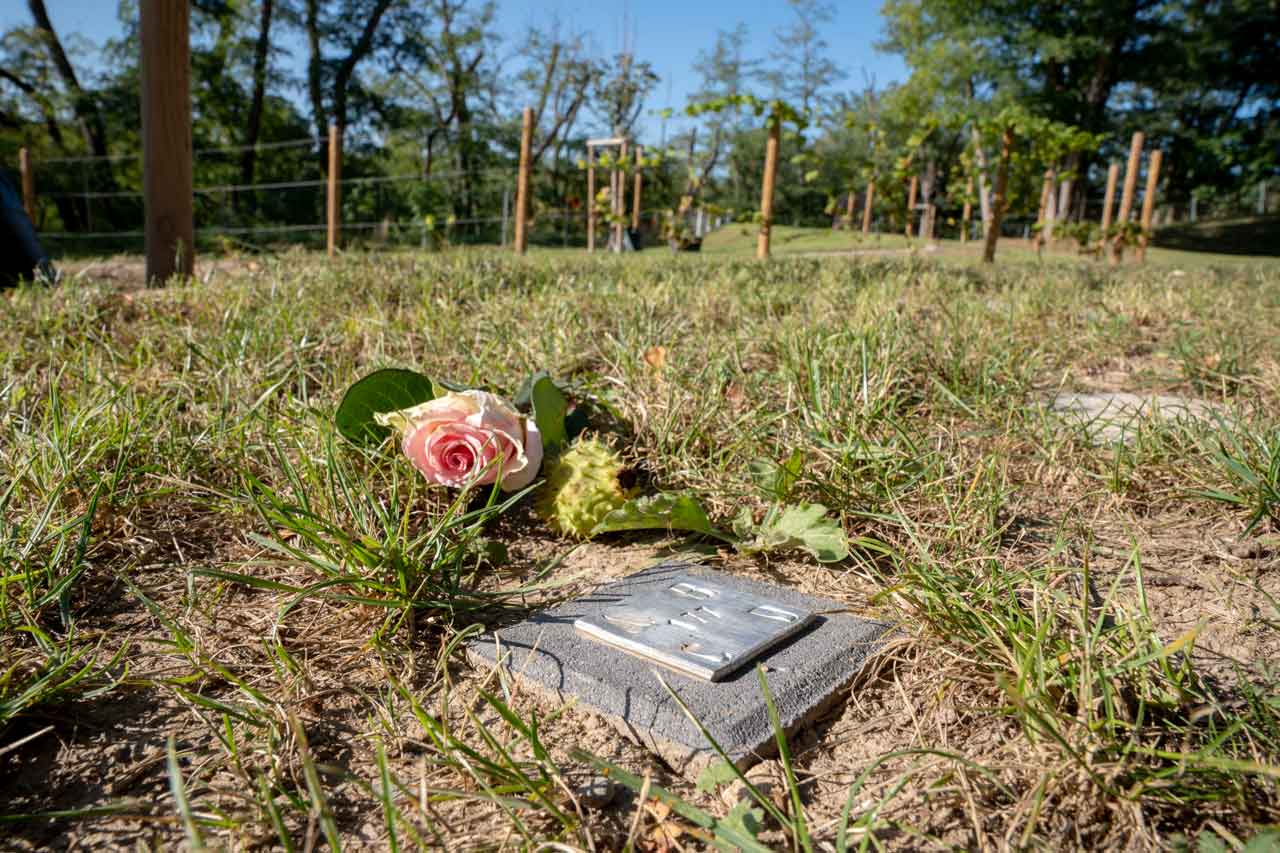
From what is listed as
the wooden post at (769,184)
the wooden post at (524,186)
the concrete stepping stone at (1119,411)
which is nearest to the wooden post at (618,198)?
the wooden post at (524,186)

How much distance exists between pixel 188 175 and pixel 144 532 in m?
2.78

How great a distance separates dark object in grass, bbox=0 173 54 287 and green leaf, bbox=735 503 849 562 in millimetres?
3551

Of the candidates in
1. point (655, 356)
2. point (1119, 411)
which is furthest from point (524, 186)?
point (1119, 411)

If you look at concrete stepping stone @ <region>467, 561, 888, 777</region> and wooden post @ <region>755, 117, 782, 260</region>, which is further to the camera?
wooden post @ <region>755, 117, 782, 260</region>

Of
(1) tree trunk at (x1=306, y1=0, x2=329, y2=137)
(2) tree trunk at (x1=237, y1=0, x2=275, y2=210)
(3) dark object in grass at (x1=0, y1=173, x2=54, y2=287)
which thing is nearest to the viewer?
(3) dark object in grass at (x1=0, y1=173, x2=54, y2=287)

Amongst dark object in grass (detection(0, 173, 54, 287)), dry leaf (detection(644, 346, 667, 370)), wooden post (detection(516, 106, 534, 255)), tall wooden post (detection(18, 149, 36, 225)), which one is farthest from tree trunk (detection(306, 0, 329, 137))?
dry leaf (detection(644, 346, 667, 370))

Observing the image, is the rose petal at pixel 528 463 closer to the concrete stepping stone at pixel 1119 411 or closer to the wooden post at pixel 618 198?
the concrete stepping stone at pixel 1119 411

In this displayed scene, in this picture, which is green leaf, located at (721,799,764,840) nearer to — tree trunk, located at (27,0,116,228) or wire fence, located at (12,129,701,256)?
wire fence, located at (12,129,701,256)

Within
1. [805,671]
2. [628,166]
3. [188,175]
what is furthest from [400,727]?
[628,166]

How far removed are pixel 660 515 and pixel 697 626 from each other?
1.16ft

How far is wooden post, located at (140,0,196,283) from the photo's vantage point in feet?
10.7

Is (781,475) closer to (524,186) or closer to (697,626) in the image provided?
(697,626)

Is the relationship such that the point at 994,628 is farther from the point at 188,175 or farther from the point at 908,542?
the point at 188,175

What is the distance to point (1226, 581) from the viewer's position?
4.19 ft
